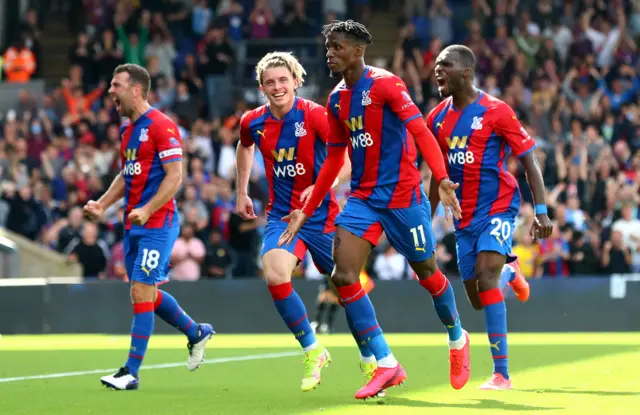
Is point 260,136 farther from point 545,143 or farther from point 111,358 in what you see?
point 545,143

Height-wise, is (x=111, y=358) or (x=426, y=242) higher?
(x=426, y=242)

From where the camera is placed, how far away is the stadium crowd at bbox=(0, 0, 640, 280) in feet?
66.5

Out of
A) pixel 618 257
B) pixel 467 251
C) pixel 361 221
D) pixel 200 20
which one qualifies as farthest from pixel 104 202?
pixel 200 20

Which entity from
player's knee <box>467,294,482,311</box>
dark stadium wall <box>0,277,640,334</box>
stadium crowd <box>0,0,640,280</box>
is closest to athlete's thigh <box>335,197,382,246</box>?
player's knee <box>467,294,482,311</box>

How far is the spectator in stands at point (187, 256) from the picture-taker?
20.3m

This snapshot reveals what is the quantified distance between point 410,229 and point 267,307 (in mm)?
11338

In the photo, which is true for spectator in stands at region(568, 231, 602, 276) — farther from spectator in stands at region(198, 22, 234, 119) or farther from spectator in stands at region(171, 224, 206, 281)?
spectator in stands at region(198, 22, 234, 119)

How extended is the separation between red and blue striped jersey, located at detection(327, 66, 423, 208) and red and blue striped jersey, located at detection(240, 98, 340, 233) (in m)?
0.78

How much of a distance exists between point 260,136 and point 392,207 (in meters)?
1.48

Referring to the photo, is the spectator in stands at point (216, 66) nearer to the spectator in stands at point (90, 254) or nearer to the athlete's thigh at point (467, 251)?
the spectator in stands at point (90, 254)

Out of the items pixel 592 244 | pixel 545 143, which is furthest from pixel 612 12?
pixel 592 244

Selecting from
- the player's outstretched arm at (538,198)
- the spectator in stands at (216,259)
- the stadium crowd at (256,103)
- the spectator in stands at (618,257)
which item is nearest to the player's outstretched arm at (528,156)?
the player's outstretched arm at (538,198)

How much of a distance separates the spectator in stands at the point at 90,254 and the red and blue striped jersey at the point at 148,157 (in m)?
10.7

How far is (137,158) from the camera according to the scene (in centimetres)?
1028
